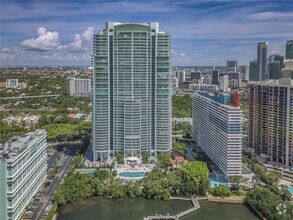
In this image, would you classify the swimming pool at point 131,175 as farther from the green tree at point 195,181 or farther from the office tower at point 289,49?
the office tower at point 289,49

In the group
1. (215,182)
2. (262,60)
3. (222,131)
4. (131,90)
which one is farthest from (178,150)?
(262,60)

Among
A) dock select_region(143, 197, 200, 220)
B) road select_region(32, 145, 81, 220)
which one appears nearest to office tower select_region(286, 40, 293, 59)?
road select_region(32, 145, 81, 220)

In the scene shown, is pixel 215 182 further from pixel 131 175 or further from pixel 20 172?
pixel 20 172

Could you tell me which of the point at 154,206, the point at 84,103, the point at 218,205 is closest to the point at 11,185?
the point at 154,206

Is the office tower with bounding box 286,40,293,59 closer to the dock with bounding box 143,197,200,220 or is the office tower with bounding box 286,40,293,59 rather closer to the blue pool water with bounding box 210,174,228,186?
the blue pool water with bounding box 210,174,228,186

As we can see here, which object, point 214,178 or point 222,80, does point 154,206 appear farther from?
point 222,80

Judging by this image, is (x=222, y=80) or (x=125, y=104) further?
(x=222, y=80)
